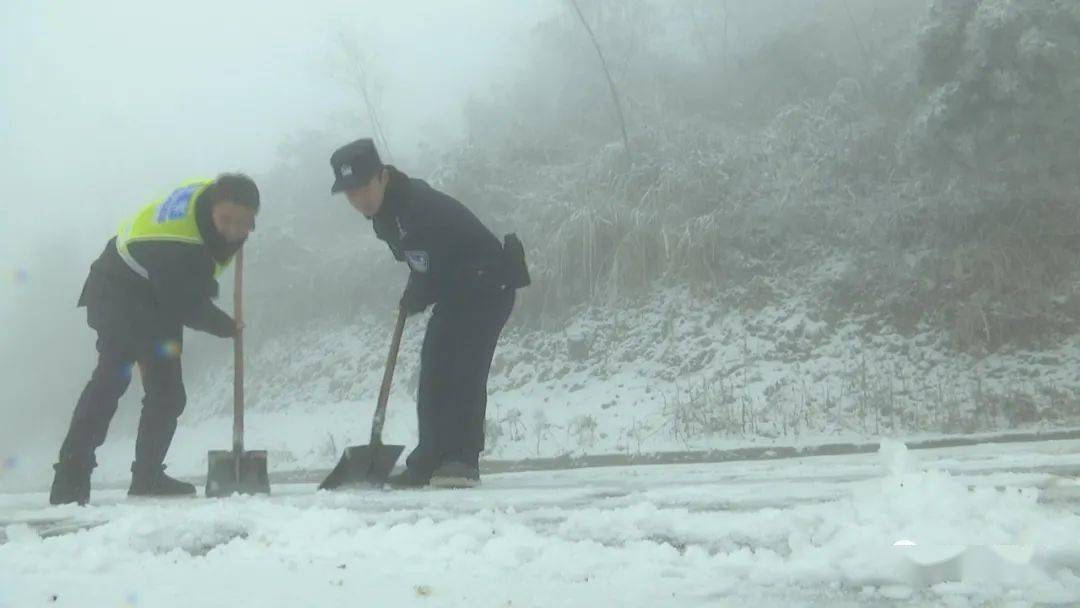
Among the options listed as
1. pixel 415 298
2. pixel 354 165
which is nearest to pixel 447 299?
pixel 415 298

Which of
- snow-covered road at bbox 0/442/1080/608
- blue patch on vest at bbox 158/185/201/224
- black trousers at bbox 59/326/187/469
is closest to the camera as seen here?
snow-covered road at bbox 0/442/1080/608

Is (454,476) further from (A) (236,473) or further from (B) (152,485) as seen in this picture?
(B) (152,485)

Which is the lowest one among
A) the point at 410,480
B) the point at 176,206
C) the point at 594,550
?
the point at 594,550

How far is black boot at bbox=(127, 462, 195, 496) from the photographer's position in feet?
16.8

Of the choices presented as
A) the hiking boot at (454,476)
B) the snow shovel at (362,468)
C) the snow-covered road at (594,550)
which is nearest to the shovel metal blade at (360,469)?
the snow shovel at (362,468)

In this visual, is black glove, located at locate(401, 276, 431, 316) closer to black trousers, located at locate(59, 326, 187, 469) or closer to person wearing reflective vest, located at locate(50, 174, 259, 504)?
person wearing reflective vest, located at locate(50, 174, 259, 504)

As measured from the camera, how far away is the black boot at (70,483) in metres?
4.71

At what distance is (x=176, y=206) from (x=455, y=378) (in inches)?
63.7

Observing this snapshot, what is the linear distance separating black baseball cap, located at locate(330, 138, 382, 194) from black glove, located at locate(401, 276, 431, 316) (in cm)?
61

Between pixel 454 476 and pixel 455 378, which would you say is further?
pixel 455 378

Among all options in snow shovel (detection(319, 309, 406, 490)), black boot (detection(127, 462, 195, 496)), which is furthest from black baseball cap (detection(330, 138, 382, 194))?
black boot (detection(127, 462, 195, 496))

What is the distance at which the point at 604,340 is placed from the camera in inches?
547

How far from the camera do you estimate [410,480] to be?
4797 millimetres

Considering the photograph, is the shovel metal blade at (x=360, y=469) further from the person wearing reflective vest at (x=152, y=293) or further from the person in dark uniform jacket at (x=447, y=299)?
the person wearing reflective vest at (x=152, y=293)
